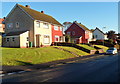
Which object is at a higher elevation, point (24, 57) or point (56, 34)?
point (56, 34)

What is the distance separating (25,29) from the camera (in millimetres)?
32719

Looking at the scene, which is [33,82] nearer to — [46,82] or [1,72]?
[46,82]

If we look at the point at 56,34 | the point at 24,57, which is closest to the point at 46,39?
the point at 56,34

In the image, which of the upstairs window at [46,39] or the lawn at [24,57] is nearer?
the lawn at [24,57]

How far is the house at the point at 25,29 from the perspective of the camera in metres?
30.7

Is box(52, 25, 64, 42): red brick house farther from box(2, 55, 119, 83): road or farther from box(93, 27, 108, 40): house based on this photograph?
box(93, 27, 108, 40): house

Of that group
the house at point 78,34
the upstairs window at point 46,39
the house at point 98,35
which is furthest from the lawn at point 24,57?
the house at point 98,35

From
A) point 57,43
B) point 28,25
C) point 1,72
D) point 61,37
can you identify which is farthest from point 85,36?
point 1,72

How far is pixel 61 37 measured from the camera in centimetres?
4225

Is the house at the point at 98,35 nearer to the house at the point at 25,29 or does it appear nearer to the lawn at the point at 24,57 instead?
the house at the point at 25,29

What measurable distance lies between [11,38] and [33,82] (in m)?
24.4

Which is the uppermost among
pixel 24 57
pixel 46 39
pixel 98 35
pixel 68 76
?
pixel 98 35

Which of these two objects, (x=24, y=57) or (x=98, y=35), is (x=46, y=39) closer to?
(x=24, y=57)

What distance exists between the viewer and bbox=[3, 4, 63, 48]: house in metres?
30.7
